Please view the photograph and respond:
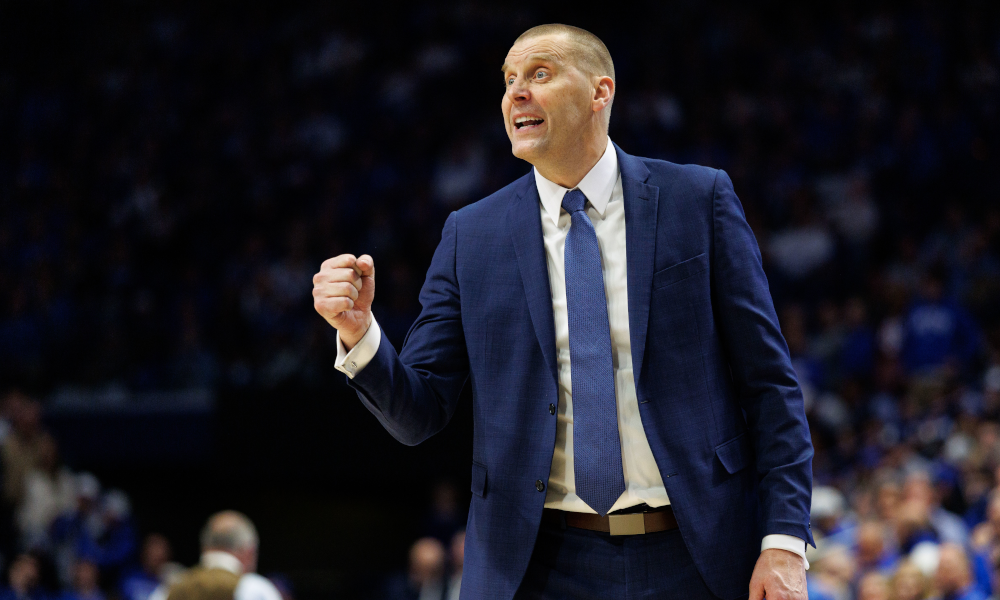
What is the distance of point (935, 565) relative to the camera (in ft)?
15.7

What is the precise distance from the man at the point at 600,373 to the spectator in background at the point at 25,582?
598 centimetres

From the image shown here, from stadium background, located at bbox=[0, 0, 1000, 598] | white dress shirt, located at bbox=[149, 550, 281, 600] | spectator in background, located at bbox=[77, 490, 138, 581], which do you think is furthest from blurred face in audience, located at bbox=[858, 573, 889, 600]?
spectator in background, located at bbox=[77, 490, 138, 581]

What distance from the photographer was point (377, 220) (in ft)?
30.8

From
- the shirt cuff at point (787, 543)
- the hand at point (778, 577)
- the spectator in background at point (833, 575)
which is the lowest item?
the spectator in background at point (833, 575)

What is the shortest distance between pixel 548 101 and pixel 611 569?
2.76ft

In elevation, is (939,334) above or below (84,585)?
above

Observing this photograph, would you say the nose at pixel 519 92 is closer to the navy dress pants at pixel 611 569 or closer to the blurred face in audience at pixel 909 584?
the navy dress pants at pixel 611 569

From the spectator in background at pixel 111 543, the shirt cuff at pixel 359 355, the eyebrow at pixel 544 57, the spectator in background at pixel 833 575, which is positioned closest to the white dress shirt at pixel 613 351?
the shirt cuff at pixel 359 355

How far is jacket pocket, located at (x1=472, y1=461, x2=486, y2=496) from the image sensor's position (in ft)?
6.46

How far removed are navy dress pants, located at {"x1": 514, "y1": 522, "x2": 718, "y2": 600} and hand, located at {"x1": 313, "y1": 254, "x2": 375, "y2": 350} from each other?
0.50m

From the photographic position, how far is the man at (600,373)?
6.09 ft

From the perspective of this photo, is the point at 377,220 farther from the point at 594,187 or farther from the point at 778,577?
the point at 778,577

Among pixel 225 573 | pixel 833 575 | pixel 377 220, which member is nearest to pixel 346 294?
pixel 225 573

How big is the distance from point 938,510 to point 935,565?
40.5 inches
